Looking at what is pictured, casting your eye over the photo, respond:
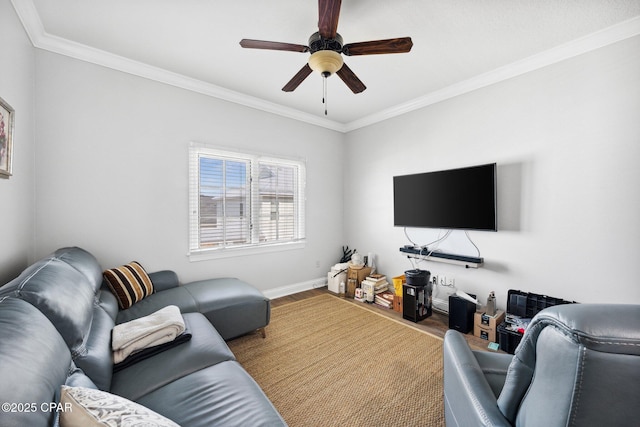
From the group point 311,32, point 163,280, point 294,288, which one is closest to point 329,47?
point 311,32

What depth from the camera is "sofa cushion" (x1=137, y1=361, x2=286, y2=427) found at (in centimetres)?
108

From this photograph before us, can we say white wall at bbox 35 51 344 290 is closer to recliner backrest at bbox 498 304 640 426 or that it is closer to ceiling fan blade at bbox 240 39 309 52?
ceiling fan blade at bbox 240 39 309 52

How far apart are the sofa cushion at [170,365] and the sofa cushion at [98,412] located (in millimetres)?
662

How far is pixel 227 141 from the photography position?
11.0 feet

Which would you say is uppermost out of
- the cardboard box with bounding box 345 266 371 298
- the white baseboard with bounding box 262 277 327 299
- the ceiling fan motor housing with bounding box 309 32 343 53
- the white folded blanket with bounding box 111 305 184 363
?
the ceiling fan motor housing with bounding box 309 32 343 53

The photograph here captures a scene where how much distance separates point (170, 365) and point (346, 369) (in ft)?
4.47

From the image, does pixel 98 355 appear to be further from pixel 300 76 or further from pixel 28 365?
pixel 300 76

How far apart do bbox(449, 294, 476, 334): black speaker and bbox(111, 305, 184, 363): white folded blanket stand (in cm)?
269

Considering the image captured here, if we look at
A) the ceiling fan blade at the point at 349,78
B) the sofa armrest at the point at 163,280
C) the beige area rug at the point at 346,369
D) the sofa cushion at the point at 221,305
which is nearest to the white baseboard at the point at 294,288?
the beige area rug at the point at 346,369

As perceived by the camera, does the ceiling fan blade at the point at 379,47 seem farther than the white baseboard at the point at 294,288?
No

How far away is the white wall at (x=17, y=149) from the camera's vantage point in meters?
1.73

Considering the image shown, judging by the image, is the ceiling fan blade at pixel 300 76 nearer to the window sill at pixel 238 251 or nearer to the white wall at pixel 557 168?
the white wall at pixel 557 168

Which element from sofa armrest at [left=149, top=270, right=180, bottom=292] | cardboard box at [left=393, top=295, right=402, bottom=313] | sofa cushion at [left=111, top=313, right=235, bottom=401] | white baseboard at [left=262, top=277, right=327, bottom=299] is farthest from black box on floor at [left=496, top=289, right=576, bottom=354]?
sofa armrest at [left=149, top=270, right=180, bottom=292]

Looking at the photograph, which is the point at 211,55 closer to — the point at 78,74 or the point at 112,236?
the point at 78,74
